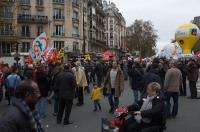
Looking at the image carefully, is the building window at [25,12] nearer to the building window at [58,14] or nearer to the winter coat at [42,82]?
the building window at [58,14]

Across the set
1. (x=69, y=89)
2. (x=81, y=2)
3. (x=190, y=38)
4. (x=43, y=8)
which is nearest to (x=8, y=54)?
(x=43, y=8)

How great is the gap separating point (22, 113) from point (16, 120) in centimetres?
9

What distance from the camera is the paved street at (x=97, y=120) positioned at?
11.1 meters

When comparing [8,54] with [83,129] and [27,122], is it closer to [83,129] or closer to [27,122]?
[83,129]

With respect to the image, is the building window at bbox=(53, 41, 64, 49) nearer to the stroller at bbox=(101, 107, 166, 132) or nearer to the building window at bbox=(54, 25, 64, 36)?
the building window at bbox=(54, 25, 64, 36)

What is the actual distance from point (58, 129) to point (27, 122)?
7.18m

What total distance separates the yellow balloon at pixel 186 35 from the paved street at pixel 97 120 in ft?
102

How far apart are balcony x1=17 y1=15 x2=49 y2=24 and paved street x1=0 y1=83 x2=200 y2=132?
60.4 m

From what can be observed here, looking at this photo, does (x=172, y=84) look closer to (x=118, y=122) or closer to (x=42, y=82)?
(x=42, y=82)

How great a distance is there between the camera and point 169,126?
1127cm

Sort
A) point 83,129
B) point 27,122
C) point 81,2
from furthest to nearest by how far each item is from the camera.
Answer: point 81,2 → point 83,129 → point 27,122

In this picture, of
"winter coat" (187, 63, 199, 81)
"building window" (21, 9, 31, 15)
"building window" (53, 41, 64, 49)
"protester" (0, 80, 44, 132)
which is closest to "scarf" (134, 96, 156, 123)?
"protester" (0, 80, 44, 132)

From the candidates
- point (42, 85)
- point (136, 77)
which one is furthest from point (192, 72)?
point (42, 85)

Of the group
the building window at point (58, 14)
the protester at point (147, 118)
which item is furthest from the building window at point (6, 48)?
the protester at point (147, 118)
